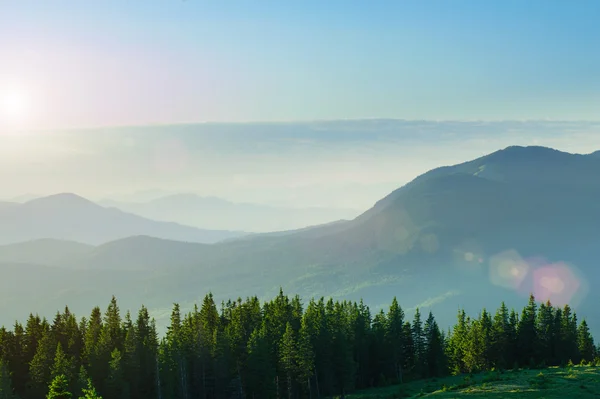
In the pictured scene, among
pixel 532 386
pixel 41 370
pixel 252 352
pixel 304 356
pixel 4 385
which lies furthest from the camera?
pixel 252 352

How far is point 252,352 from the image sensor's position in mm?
87500

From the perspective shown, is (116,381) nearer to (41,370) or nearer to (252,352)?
(41,370)

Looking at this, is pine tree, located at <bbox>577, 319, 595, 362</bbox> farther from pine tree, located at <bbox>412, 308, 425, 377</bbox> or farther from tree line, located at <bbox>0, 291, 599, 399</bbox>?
pine tree, located at <bbox>412, 308, 425, 377</bbox>

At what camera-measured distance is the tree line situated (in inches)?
3450

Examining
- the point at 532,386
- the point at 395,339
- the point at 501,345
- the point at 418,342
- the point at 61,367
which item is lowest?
the point at 501,345

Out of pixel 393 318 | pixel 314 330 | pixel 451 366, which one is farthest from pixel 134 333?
pixel 451 366

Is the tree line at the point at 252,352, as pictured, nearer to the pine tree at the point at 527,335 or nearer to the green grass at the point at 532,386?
the pine tree at the point at 527,335

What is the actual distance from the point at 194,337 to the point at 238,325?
8.30m

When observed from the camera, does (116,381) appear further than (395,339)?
No

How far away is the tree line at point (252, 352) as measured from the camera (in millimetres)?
87625

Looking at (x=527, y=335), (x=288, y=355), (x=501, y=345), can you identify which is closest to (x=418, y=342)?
(x=501, y=345)

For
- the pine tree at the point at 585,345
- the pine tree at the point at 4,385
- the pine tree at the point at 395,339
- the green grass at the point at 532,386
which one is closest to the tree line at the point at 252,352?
the pine tree at the point at 4,385

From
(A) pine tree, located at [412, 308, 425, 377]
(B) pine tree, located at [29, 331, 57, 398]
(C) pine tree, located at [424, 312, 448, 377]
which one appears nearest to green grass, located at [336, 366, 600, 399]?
(C) pine tree, located at [424, 312, 448, 377]

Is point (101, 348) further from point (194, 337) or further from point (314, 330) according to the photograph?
point (314, 330)
